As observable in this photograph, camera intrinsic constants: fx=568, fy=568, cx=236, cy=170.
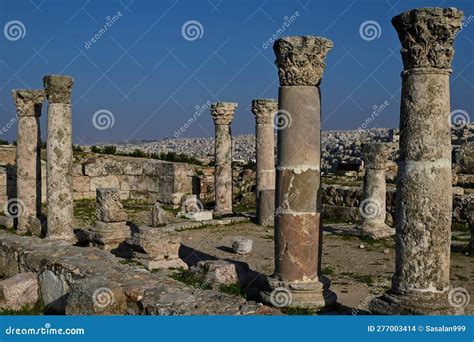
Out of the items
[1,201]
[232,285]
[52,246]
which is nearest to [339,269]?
[232,285]

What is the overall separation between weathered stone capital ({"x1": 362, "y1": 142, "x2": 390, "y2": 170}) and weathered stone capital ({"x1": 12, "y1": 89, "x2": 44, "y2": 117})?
367 inches

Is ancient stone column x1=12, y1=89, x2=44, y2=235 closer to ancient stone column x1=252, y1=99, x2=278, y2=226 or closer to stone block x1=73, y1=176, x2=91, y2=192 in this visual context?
stone block x1=73, y1=176, x2=91, y2=192

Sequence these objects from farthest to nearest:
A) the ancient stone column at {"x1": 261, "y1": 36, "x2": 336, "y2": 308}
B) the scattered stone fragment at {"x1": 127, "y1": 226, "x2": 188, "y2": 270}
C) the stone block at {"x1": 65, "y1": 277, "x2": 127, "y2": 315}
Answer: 1. the scattered stone fragment at {"x1": 127, "y1": 226, "x2": 188, "y2": 270}
2. the ancient stone column at {"x1": 261, "y1": 36, "x2": 336, "y2": 308}
3. the stone block at {"x1": 65, "y1": 277, "x2": 127, "y2": 315}

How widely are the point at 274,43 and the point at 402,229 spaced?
147 inches

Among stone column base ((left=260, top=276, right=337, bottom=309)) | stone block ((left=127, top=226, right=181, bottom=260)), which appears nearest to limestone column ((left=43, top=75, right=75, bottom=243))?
stone block ((left=127, top=226, right=181, bottom=260))

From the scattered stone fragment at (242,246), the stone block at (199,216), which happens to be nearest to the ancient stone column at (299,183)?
the scattered stone fragment at (242,246)

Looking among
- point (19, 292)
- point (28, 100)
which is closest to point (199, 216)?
point (28, 100)

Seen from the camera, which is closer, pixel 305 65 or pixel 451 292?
pixel 451 292

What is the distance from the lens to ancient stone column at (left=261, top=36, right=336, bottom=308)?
8688 mm

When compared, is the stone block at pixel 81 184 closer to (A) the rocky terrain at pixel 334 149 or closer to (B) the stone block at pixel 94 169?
(B) the stone block at pixel 94 169

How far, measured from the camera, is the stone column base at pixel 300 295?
28.1 ft

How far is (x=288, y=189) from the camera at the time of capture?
882 cm

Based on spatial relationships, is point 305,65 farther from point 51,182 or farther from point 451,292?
point 51,182

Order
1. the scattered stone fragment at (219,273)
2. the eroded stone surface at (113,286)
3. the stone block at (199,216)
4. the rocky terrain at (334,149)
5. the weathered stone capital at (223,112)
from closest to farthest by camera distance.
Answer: the eroded stone surface at (113,286), the scattered stone fragment at (219,273), the stone block at (199,216), the weathered stone capital at (223,112), the rocky terrain at (334,149)
